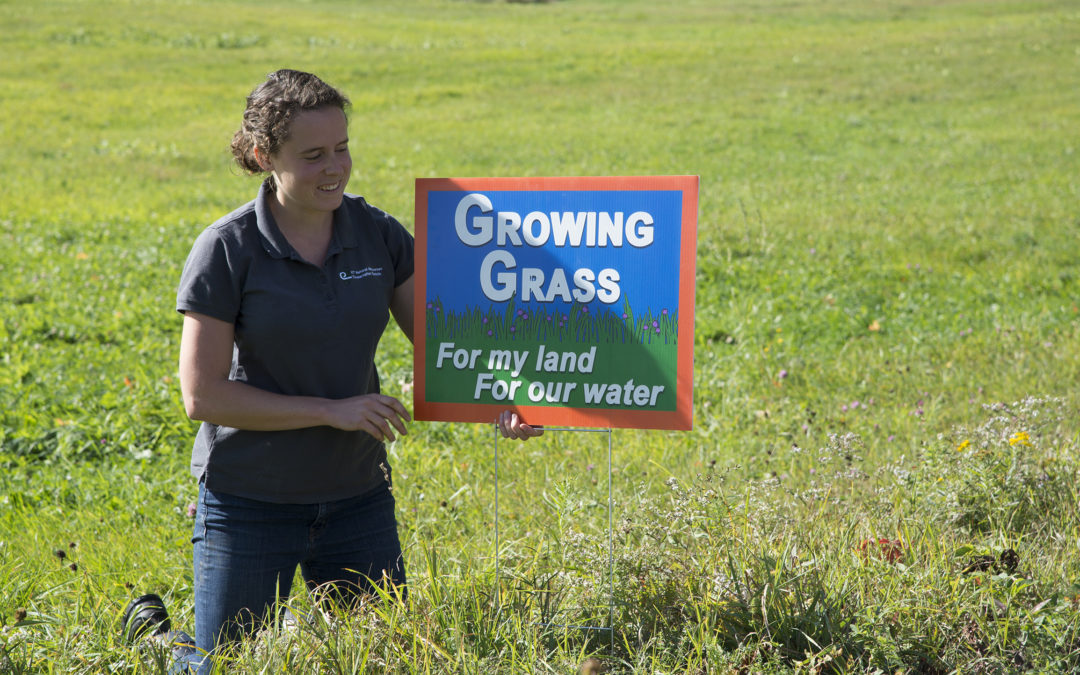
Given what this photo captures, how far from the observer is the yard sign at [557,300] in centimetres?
262

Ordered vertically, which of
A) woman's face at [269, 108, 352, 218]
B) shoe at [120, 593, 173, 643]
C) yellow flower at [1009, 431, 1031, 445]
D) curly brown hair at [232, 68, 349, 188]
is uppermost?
curly brown hair at [232, 68, 349, 188]

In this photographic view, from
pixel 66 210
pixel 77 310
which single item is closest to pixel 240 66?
pixel 66 210

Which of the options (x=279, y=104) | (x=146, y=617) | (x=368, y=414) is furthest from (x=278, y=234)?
(x=146, y=617)

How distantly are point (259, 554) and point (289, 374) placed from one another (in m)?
0.52

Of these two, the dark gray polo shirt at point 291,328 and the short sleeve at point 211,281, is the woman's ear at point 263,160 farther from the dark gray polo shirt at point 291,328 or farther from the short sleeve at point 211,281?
the short sleeve at point 211,281

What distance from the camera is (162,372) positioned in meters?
5.98

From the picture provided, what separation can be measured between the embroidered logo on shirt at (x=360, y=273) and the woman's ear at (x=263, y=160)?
35 cm

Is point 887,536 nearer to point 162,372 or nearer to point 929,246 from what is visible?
point 162,372

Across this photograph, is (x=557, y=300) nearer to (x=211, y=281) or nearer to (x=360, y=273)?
(x=360, y=273)

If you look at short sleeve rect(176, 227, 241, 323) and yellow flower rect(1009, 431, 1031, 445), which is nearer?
short sleeve rect(176, 227, 241, 323)

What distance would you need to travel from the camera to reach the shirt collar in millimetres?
2643

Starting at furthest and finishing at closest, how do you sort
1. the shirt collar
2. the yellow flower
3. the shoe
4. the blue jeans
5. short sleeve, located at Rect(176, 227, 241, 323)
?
1. the yellow flower
2. the shoe
3. the blue jeans
4. the shirt collar
5. short sleeve, located at Rect(176, 227, 241, 323)

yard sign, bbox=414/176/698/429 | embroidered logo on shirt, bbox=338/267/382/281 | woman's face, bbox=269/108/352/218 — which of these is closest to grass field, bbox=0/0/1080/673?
yard sign, bbox=414/176/698/429

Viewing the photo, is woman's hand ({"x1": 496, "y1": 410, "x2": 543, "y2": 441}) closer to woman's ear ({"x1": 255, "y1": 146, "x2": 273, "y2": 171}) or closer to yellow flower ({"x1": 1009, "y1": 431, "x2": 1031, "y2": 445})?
woman's ear ({"x1": 255, "y1": 146, "x2": 273, "y2": 171})
